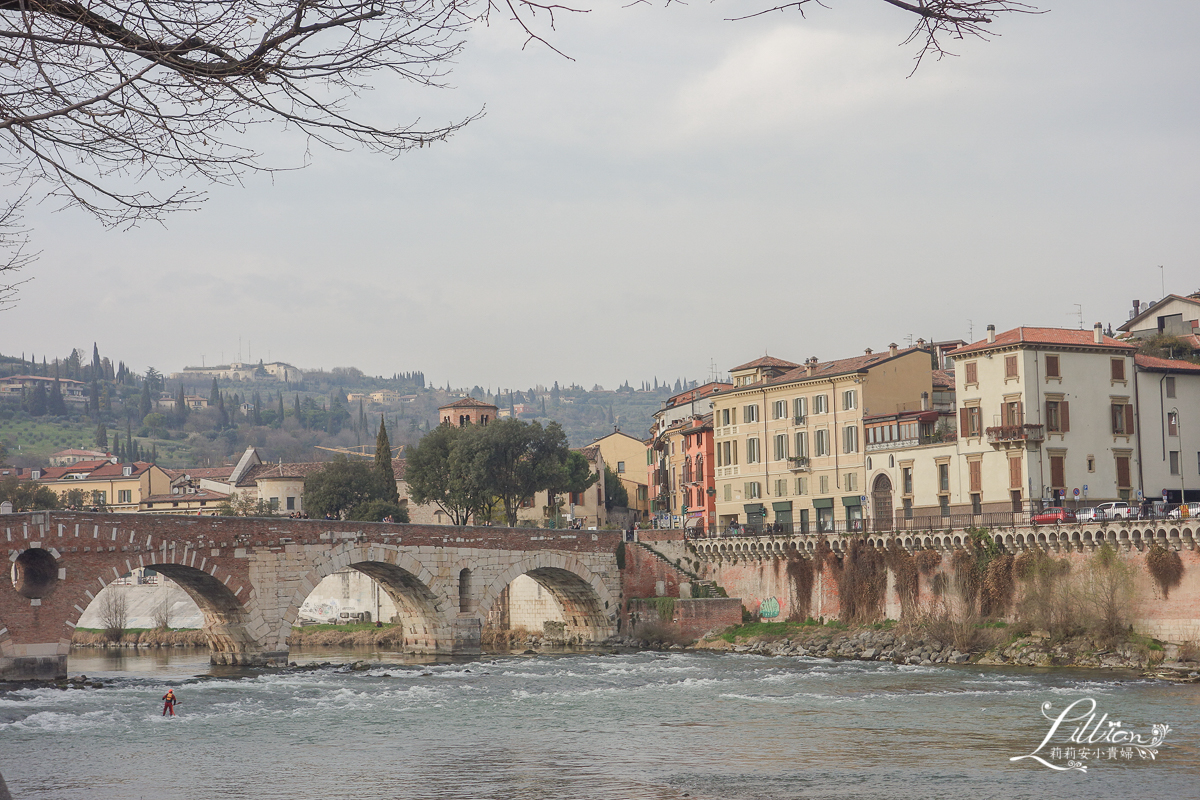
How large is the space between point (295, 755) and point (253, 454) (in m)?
101

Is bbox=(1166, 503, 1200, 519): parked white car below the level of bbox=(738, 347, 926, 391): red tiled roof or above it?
below

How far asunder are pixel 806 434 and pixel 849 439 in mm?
2915

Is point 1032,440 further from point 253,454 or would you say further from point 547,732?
point 253,454

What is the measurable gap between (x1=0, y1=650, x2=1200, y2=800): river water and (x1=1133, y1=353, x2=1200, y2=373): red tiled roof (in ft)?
61.3

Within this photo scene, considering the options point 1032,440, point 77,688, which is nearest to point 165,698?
point 77,688

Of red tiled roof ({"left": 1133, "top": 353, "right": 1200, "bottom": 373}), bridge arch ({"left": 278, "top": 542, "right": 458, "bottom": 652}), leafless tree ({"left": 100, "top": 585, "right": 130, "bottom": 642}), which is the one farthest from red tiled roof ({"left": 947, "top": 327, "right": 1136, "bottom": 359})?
leafless tree ({"left": 100, "top": 585, "right": 130, "bottom": 642})

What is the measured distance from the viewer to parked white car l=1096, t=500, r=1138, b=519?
149 feet

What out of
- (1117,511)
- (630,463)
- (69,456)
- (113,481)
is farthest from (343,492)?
(69,456)

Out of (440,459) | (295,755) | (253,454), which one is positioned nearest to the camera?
(295,755)

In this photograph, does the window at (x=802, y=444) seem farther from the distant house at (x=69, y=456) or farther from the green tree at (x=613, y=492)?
the distant house at (x=69, y=456)

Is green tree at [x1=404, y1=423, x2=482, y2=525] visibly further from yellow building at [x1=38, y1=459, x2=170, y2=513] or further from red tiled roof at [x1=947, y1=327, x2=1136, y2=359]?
yellow building at [x1=38, y1=459, x2=170, y2=513]

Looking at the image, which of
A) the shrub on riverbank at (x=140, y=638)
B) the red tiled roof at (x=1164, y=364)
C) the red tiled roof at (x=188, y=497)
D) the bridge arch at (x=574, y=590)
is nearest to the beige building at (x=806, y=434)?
the bridge arch at (x=574, y=590)

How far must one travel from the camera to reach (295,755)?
27.7 m

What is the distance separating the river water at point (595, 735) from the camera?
75.7 ft
